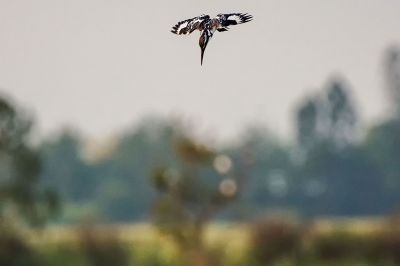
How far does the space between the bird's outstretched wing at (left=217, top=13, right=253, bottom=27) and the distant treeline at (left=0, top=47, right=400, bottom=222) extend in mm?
87907

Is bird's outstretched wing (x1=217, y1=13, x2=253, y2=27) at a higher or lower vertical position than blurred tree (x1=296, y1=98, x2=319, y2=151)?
lower

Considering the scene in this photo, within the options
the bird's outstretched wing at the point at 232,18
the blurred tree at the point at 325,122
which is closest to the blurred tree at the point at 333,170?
the blurred tree at the point at 325,122

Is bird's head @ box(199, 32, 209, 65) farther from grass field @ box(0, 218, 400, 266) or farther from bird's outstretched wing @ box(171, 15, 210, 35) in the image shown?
grass field @ box(0, 218, 400, 266)

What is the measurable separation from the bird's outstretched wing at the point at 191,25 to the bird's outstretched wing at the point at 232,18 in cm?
7

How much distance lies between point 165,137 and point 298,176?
10868 millimetres

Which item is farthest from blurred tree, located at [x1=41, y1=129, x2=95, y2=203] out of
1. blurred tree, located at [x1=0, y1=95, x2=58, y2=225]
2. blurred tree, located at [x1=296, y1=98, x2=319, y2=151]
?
blurred tree, located at [x1=0, y1=95, x2=58, y2=225]

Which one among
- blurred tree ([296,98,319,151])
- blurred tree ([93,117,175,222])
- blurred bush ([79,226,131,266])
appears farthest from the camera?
blurred tree ([296,98,319,151])

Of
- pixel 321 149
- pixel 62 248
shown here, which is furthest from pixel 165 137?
pixel 62 248

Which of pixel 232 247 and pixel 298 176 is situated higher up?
pixel 298 176

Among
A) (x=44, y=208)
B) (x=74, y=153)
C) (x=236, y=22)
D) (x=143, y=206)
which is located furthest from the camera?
(x=74, y=153)

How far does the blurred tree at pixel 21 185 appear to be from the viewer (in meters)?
53.1

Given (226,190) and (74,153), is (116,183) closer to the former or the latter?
(74,153)

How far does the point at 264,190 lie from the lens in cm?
10225

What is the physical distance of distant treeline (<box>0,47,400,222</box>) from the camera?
327 ft
